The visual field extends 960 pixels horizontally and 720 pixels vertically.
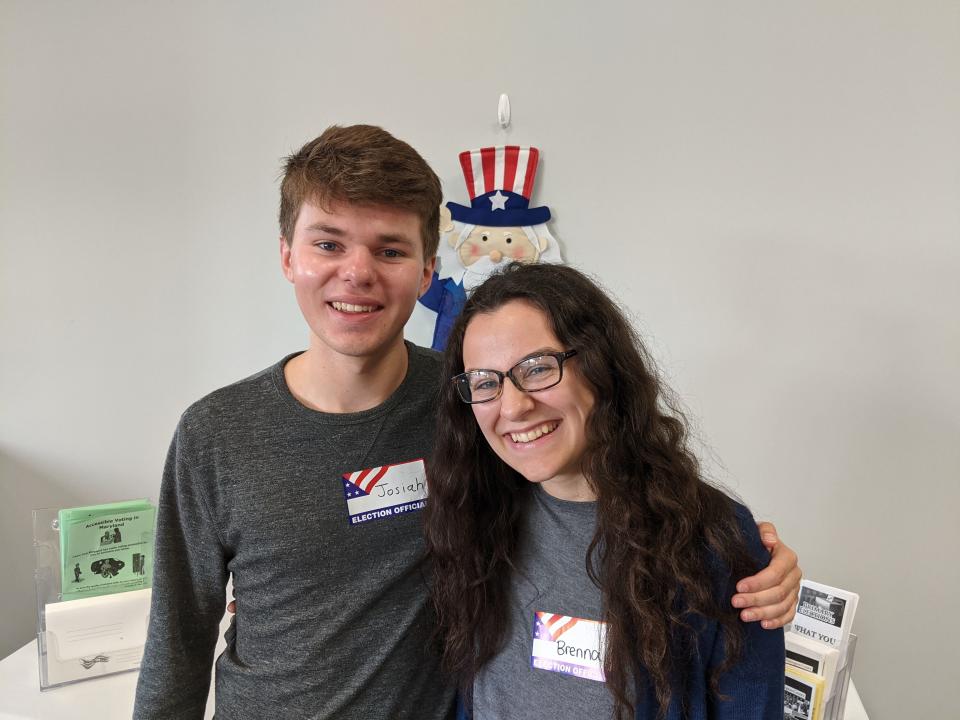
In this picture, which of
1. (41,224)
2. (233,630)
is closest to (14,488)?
(41,224)

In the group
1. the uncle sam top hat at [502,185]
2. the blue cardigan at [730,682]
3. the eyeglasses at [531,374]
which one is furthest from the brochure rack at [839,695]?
the uncle sam top hat at [502,185]

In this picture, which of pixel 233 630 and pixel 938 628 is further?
pixel 938 628

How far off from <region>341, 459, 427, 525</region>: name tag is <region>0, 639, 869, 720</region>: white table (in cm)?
92

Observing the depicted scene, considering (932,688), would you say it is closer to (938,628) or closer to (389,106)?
(938,628)

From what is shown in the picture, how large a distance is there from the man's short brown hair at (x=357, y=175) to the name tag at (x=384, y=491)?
454mm

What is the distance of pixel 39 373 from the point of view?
230 cm

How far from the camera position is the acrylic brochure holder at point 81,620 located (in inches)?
65.5

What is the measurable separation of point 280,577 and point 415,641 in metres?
0.28

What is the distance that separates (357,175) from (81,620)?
57.5 inches

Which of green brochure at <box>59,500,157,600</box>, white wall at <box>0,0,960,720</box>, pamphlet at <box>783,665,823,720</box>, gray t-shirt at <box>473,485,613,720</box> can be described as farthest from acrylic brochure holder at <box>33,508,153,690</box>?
pamphlet at <box>783,665,823,720</box>

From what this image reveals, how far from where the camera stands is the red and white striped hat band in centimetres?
209

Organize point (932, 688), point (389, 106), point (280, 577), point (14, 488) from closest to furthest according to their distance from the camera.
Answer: point (280, 577)
point (932, 688)
point (389, 106)
point (14, 488)

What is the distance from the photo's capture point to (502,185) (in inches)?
83.2

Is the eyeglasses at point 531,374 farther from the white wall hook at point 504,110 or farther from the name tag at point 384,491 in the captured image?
the white wall hook at point 504,110
